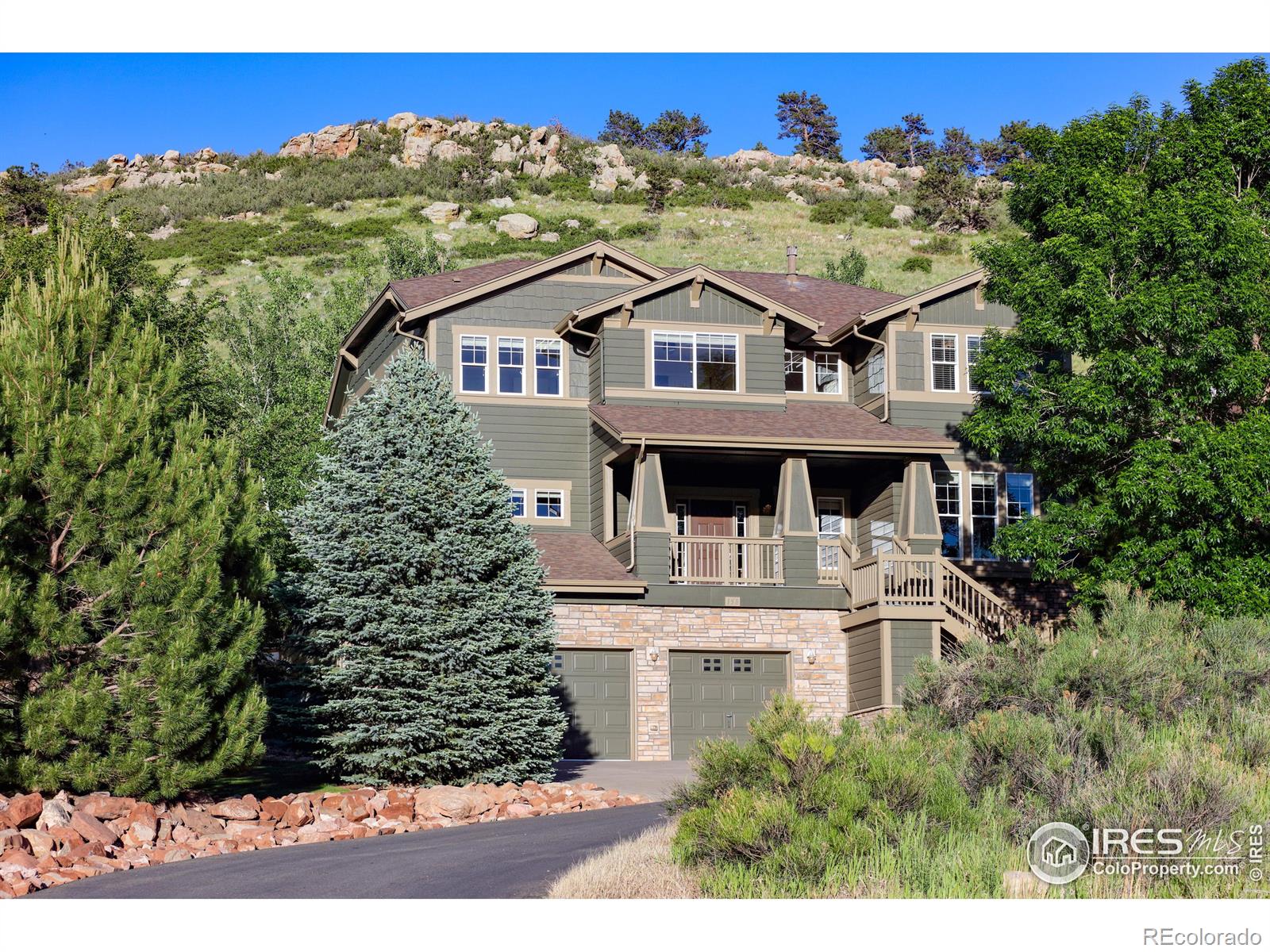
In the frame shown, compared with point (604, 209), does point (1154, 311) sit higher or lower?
lower

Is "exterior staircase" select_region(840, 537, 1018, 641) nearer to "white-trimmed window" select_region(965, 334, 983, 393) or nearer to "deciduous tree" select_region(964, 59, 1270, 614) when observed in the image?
"deciduous tree" select_region(964, 59, 1270, 614)

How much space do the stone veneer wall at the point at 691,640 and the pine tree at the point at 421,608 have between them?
489 centimetres

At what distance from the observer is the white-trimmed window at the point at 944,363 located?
30078 millimetres

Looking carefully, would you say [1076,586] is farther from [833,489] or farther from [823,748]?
[823,748]

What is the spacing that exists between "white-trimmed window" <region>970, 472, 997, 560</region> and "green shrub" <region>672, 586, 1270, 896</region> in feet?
43.4

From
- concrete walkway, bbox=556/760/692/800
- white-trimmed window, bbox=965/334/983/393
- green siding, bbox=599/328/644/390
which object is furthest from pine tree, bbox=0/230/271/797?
white-trimmed window, bbox=965/334/983/393

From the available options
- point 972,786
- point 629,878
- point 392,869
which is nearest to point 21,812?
point 392,869

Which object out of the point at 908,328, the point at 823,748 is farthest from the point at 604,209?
the point at 823,748

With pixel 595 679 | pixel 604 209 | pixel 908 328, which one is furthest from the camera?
pixel 604 209

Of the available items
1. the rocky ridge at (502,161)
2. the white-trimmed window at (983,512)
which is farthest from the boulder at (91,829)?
the rocky ridge at (502,161)

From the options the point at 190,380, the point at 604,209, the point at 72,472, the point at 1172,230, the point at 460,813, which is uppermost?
the point at 604,209

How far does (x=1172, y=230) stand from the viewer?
23359 mm

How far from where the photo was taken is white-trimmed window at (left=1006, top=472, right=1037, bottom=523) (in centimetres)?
3008

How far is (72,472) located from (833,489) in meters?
17.2
